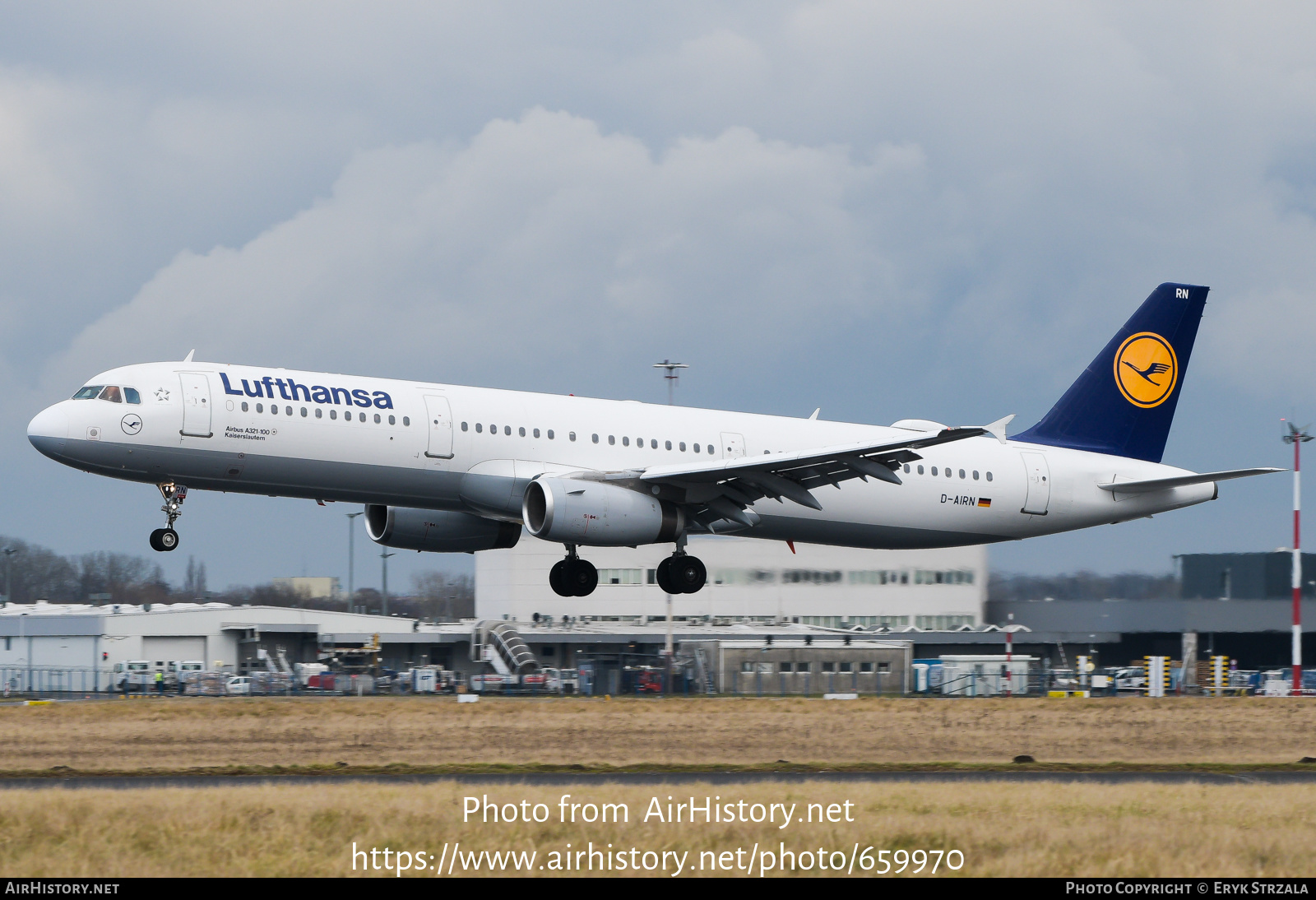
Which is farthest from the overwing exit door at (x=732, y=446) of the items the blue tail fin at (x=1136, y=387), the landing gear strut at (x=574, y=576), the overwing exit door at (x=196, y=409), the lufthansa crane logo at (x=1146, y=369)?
the lufthansa crane logo at (x=1146, y=369)

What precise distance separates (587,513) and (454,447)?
10.2 feet

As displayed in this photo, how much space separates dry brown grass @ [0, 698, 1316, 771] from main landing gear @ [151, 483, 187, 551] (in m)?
5.25

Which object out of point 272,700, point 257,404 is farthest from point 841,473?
point 272,700

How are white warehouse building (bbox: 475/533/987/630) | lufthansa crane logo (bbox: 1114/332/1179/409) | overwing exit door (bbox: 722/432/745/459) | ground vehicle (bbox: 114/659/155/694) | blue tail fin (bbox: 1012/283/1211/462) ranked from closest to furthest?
overwing exit door (bbox: 722/432/745/459) < blue tail fin (bbox: 1012/283/1211/462) < lufthansa crane logo (bbox: 1114/332/1179/409) < ground vehicle (bbox: 114/659/155/694) < white warehouse building (bbox: 475/533/987/630)

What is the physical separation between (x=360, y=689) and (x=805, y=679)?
17854 mm

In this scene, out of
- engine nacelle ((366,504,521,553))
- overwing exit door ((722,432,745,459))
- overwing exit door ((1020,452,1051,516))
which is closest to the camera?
overwing exit door ((722,432,745,459))

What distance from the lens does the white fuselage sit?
101 feet

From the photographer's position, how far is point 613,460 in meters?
34.6

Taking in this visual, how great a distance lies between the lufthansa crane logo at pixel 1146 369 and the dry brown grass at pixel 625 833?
19.1 metres

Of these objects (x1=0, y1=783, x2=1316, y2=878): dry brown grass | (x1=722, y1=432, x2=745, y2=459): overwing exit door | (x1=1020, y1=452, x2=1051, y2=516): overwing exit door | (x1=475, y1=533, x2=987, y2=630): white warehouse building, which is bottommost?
(x1=0, y1=783, x2=1316, y2=878): dry brown grass

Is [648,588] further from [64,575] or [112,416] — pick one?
[112,416]

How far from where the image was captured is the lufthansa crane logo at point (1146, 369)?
4206 centimetres

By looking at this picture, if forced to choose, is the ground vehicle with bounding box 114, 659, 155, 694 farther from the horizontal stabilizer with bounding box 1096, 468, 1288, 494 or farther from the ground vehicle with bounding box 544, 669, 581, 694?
the horizontal stabilizer with bounding box 1096, 468, 1288, 494

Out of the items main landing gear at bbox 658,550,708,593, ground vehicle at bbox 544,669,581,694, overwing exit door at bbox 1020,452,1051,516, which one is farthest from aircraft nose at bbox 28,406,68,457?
ground vehicle at bbox 544,669,581,694
